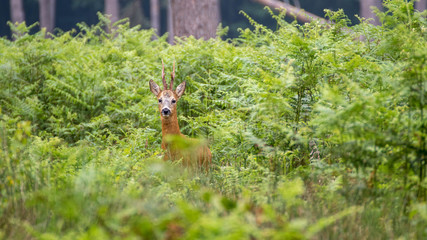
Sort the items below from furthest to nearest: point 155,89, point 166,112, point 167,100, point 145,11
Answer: point 145,11 → point 155,89 → point 167,100 → point 166,112

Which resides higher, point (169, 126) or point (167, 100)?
point (167, 100)

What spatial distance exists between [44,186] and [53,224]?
0.71 metres

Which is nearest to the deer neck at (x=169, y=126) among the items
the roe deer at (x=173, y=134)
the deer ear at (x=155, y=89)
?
the roe deer at (x=173, y=134)

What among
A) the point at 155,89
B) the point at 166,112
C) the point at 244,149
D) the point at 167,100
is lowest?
the point at 244,149

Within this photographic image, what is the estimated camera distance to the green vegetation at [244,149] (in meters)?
2.77

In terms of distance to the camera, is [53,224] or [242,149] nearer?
[53,224]

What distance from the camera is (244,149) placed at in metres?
5.29

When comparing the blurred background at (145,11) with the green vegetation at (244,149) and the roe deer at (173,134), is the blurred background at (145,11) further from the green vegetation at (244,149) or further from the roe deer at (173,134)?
the roe deer at (173,134)

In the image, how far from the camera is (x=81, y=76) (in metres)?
8.00

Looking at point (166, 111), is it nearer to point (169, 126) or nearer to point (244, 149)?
point (169, 126)

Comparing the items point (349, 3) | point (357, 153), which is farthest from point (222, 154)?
point (349, 3)

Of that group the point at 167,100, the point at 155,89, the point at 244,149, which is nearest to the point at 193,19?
the point at 155,89

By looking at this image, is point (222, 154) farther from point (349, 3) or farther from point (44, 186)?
point (349, 3)

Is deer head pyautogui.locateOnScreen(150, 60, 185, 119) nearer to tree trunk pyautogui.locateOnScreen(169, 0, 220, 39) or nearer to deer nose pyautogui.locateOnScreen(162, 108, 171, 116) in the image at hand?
deer nose pyautogui.locateOnScreen(162, 108, 171, 116)
